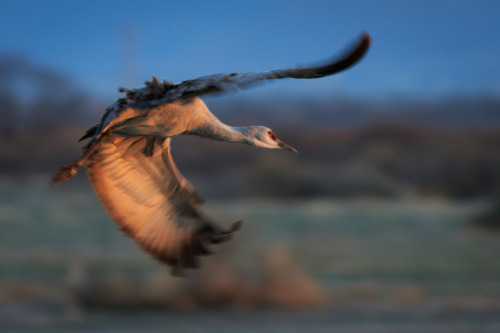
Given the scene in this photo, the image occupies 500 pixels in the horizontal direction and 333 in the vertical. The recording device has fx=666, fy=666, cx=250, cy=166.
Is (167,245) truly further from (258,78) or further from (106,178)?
(258,78)

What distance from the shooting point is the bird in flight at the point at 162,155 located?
5.86 metres

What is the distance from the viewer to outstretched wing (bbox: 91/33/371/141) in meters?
5.57

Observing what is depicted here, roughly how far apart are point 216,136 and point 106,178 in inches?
59.4

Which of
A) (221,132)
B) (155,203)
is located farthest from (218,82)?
(155,203)

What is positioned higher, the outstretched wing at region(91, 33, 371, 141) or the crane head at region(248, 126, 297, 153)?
the crane head at region(248, 126, 297, 153)

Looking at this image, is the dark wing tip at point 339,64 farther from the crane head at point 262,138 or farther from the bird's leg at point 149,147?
the bird's leg at point 149,147

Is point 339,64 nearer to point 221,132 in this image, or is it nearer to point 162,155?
point 221,132

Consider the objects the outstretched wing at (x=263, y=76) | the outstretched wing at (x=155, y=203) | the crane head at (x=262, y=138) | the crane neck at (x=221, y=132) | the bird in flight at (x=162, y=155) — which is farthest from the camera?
the outstretched wing at (x=155, y=203)

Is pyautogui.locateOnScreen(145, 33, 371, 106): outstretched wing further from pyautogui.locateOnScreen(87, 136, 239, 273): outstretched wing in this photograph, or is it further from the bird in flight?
pyautogui.locateOnScreen(87, 136, 239, 273): outstretched wing

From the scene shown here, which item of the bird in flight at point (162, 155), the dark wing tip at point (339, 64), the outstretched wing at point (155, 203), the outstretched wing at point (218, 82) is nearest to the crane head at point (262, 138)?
the bird in flight at point (162, 155)

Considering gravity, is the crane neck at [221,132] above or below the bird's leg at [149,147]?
below

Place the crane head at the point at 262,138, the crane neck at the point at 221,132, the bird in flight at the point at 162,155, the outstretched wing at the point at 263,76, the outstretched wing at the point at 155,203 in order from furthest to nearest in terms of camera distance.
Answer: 1. the outstretched wing at the point at 155,203
2. the crane head at the point at 262,138
3. the crane neck at the point at 221,132
4. the bird in flight at the point at 162,155
5. the outstretched wing at the point at 263,76

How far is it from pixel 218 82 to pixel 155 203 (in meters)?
2.93

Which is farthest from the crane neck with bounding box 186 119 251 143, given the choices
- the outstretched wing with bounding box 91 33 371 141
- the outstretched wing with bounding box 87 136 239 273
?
the outstretched wing with bounding box 87 136 239 273
